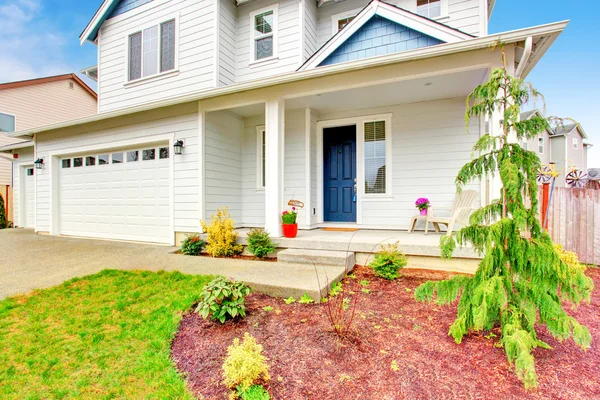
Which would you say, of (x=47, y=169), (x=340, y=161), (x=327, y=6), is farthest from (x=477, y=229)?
(x=47, y=169)

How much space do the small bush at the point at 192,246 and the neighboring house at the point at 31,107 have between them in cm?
800

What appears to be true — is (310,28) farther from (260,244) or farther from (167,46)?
(260,244)

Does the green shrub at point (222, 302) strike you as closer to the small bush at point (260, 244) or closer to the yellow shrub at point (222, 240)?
the small bush at point (260, 244)

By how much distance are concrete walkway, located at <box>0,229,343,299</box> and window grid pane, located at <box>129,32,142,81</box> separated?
15.1 feet

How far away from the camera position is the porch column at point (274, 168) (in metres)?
5.24

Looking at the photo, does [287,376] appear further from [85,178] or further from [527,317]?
[85,178]

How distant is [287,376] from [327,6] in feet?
26.8

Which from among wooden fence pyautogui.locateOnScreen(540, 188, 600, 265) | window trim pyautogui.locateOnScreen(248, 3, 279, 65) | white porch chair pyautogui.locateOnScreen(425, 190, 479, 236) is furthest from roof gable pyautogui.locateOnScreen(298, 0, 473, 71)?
wooden fence pyautogui.locateOnScreen(540, 188, 600, 265)

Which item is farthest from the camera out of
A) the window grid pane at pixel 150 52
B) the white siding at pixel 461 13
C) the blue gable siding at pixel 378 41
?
the window grid pane at pixel 150 52

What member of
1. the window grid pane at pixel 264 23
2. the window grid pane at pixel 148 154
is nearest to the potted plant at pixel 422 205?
the window grid pane at pixel 264 23

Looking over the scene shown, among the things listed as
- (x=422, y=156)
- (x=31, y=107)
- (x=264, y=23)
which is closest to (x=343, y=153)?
(x=422, y=156)

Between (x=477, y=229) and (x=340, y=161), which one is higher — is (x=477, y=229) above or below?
below

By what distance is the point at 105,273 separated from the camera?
432cm

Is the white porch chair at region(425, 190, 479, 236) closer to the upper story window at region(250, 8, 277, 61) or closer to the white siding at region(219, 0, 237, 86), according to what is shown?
the upper story window at region(250, 8, 277, 61)
